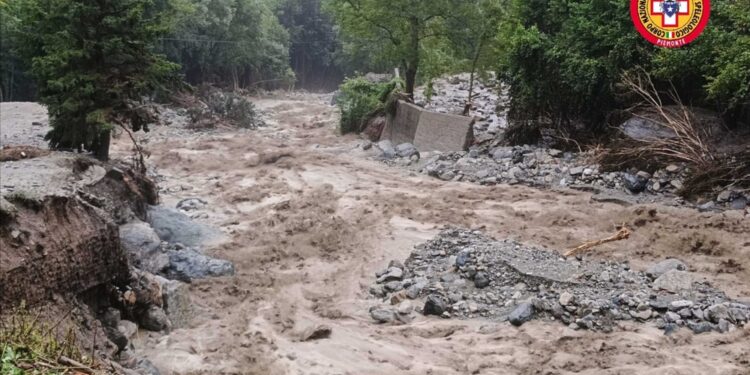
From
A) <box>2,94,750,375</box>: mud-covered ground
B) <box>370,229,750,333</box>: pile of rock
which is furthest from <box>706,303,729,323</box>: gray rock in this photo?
<box>2,94,750,375</box>: mud-covered ground

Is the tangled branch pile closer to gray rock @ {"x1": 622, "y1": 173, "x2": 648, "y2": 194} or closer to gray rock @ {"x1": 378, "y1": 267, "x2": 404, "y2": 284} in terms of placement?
gray rock @ {"x1": 622, "y1": 173, "x2": 648, "y2": 194}

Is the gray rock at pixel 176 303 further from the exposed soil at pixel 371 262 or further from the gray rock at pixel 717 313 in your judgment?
the gray rock at pixel 717 313

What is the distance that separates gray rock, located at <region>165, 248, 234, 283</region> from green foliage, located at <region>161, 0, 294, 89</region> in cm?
2469

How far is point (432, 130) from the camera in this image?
17.5m

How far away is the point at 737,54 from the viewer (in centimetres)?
1056

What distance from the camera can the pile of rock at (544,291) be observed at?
659 centimetres

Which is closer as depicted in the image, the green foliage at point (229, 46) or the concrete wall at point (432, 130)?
the concrete wall at point (432, 130)

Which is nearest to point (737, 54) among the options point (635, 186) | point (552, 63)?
point (635, 186)

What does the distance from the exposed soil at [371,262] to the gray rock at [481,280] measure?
0.84 m

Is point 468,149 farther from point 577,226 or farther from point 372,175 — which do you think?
point 577,226

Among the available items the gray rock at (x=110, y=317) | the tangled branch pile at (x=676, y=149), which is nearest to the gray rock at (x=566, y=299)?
the gray rock at (x=110, y=317)

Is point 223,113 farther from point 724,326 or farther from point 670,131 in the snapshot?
point 724,326

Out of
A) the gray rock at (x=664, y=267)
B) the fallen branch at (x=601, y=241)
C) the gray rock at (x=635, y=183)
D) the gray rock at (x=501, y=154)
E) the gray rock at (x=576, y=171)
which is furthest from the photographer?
the gray rock at (x=501, y=154)

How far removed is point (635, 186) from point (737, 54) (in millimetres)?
2864
